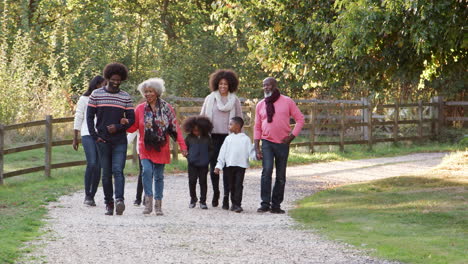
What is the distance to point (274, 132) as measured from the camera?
1079 centimetres

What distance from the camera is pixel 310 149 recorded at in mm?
21281

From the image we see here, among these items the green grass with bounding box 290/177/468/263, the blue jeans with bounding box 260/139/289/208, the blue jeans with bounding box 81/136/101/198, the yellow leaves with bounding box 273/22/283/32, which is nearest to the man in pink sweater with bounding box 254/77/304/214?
the blue jeans with bounding box 260/139/289/208

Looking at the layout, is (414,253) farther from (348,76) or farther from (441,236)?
(348,76)

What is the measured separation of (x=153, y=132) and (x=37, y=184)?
167 inches

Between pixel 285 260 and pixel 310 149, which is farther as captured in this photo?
pixel 310 149

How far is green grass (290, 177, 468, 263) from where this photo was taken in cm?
787

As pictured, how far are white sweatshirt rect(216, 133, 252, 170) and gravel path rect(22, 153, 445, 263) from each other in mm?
668

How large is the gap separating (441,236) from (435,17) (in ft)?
11.6

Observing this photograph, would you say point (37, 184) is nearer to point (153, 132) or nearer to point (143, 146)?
point (143, 146)

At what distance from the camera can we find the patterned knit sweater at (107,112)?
32.9ft

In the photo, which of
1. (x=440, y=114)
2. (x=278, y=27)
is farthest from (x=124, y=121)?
(x=440, y=114)

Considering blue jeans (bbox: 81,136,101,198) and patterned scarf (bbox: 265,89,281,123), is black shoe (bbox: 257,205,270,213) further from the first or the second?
blue jeans (bbox: 81,136,101,198)

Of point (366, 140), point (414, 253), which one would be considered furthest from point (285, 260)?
point (366, 140)

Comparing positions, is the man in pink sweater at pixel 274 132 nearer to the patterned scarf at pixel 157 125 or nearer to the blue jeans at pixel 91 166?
the patterned scarf at pixel 157 125
